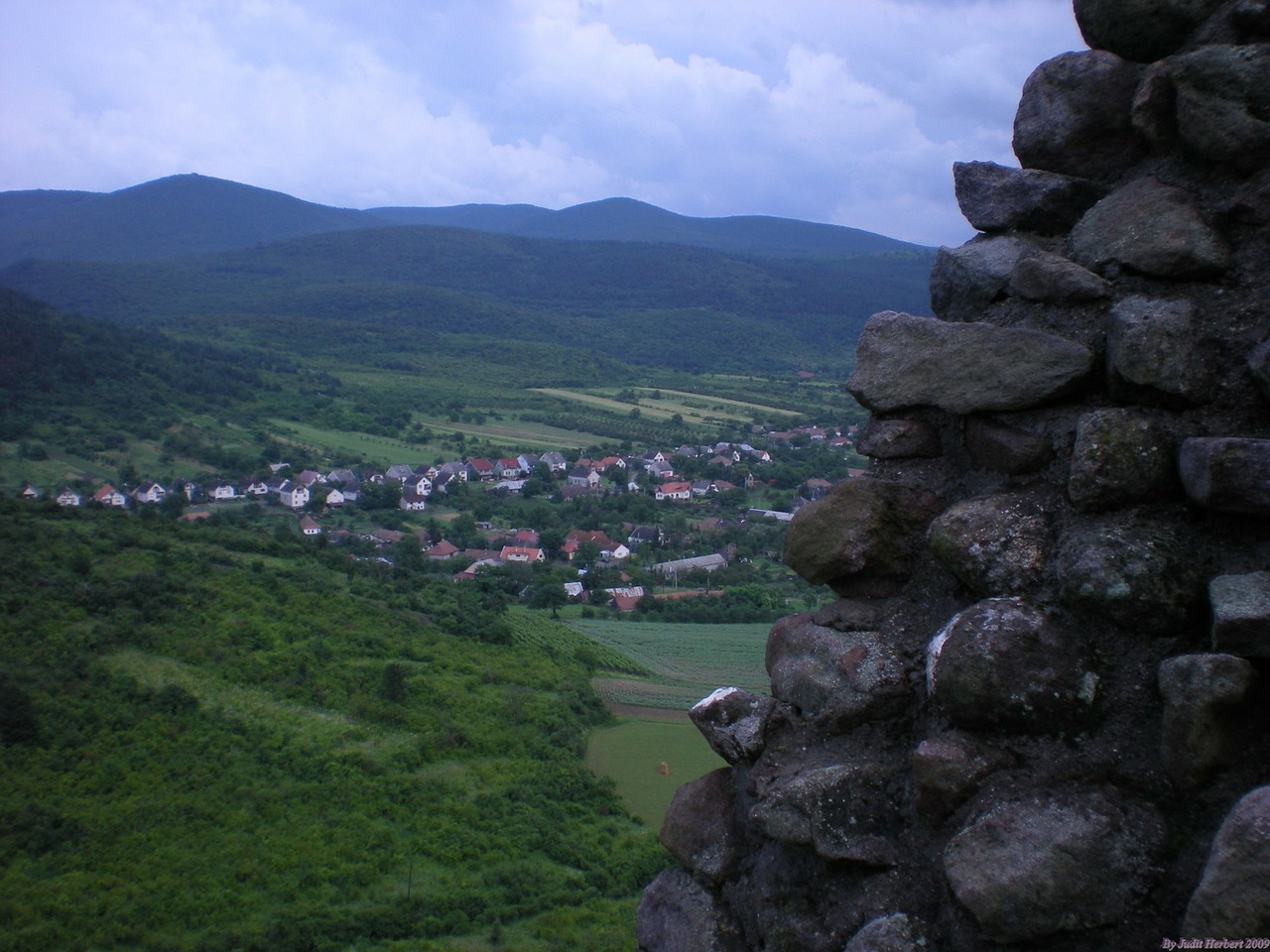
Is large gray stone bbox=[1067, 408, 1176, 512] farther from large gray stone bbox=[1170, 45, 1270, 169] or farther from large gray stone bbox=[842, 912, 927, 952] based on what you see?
large gray stone bbox=[842, 912, 927, 952]

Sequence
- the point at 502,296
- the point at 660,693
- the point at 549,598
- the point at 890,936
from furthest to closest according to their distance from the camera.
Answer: the point at 502,296 < the point at 549,598 < the point at 660,693 < the point at 890,936

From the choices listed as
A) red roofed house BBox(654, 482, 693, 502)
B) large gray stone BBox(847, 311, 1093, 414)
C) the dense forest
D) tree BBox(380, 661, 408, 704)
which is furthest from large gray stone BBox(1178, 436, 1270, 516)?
red roofed house BBox(654, 482, 693, 502)

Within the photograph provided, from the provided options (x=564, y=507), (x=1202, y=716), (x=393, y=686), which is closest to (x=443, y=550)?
(x=564, y=507)

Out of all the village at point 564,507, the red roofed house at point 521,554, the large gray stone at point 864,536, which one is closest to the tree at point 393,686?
the village at point 564,507

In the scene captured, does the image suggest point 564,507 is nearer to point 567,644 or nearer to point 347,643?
point 567,644

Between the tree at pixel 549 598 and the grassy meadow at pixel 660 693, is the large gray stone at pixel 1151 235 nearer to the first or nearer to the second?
the grassy meadow at pixel 660 693
